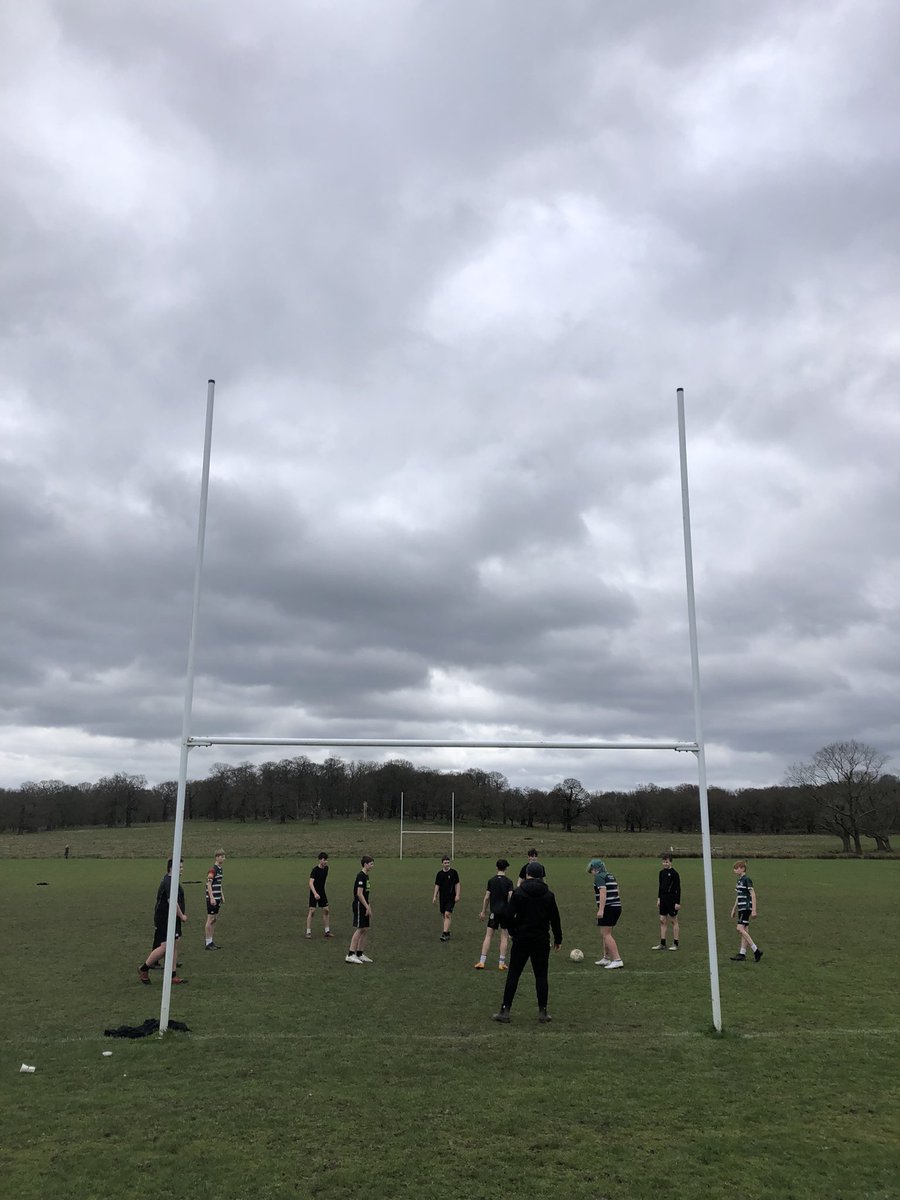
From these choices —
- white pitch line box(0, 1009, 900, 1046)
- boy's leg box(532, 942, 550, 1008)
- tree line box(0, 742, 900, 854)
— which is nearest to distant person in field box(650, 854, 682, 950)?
white pitch line box(0, 1009, 900, 1046)

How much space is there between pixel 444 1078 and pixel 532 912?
273 cm

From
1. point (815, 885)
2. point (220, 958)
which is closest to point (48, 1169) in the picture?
point (220, 958)

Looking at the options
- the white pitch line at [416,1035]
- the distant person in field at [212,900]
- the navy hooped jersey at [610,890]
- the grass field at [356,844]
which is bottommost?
the grass field at [356,844]

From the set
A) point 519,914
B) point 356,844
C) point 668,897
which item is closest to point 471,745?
point 519,914

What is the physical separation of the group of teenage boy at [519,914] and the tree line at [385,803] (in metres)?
60.3

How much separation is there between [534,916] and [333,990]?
12.8 feet

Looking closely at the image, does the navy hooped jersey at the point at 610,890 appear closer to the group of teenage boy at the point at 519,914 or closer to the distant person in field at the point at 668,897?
the group of teenage boy at the point at 519,914

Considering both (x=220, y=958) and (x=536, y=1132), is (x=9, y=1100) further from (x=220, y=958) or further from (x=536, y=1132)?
(x=220, y=958)

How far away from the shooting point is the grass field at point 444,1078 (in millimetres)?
6027

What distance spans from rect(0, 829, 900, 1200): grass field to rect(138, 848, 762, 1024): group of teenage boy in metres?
0.43

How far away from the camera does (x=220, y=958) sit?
50.1ft

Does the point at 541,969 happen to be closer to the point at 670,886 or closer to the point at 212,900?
the point at 670,886

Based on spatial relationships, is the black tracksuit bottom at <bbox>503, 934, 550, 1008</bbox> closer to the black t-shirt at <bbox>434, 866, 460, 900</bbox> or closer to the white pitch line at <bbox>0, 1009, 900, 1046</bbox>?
the white pitch line at <bbox>0, 1009, 900, 1046</bbox>

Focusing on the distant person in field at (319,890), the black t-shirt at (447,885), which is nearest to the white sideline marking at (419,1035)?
the black t-shirt at (447,885)
